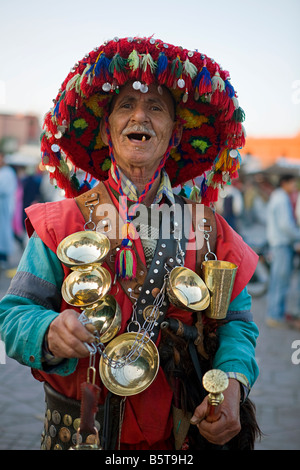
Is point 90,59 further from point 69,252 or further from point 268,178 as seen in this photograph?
point 268,178

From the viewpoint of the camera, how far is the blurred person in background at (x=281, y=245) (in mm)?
7523

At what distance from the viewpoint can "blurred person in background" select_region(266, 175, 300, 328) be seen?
7.52m

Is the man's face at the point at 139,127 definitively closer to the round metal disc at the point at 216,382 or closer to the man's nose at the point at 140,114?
the man's nose at the point at 140,114

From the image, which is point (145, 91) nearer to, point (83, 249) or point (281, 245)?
point (83, 249)

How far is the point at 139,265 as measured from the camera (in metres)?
2.16

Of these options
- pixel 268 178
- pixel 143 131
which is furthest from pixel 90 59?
pixel 268 178

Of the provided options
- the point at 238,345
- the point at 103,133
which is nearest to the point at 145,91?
the point at 103,133

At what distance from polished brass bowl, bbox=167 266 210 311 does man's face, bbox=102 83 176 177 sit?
50 cm

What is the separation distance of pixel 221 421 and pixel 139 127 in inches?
46.6

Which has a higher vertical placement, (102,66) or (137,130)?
(102,66)

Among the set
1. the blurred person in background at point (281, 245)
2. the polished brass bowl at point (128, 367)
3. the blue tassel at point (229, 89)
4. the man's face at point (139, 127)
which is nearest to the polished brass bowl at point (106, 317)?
the polished brass bowl at point (128, 367)

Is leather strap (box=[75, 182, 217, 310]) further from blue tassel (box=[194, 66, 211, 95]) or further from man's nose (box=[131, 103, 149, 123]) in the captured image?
blue tassel (box=[194, 66, 211, 95])

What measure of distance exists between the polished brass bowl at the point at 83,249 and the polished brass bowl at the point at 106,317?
16 cm

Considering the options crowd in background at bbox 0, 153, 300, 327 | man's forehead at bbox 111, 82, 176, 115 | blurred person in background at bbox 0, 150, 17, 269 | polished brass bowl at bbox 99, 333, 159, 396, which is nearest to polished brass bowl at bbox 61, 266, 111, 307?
polished brass bowl at bbox 99, 333, 159, 396
